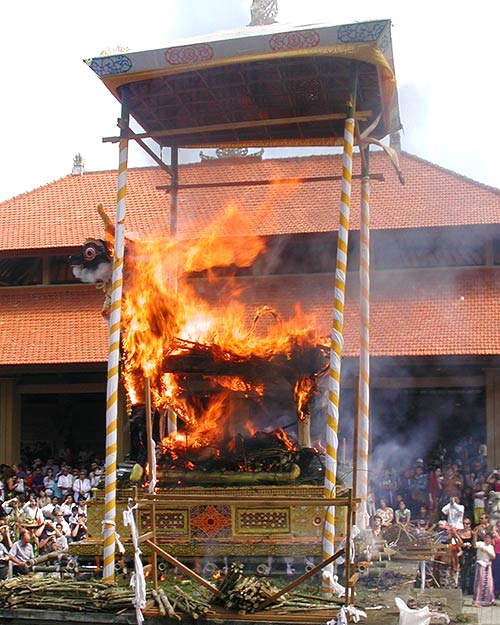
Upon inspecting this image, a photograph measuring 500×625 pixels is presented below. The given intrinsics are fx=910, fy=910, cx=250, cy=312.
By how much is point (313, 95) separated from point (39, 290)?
15676mm

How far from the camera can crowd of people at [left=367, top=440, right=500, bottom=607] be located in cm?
1569

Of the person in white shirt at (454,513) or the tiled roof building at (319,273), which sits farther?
the tiled roof building at (319,273)

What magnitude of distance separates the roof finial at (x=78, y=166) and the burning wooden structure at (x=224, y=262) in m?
18.0

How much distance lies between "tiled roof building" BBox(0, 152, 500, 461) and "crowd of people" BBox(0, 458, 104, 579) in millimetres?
2794

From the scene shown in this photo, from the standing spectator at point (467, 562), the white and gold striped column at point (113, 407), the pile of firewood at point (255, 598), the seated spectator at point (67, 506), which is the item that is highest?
the white and gold striped column at point (113, 407)

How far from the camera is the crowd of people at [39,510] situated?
53.6 ft

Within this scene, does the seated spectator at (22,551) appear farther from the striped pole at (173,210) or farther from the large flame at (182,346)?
the large flame at (182,346)

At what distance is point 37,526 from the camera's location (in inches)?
712

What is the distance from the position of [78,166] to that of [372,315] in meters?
13.7

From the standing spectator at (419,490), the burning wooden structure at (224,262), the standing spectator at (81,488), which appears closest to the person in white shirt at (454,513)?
the standing spectator at (419,490)

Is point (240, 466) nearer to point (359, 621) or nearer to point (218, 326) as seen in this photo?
point (218, 326)

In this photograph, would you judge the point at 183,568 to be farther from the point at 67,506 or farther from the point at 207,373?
the point at 67,506

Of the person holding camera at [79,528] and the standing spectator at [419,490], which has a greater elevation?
the standing spectator at [419,490]

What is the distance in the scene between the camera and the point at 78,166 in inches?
1256
